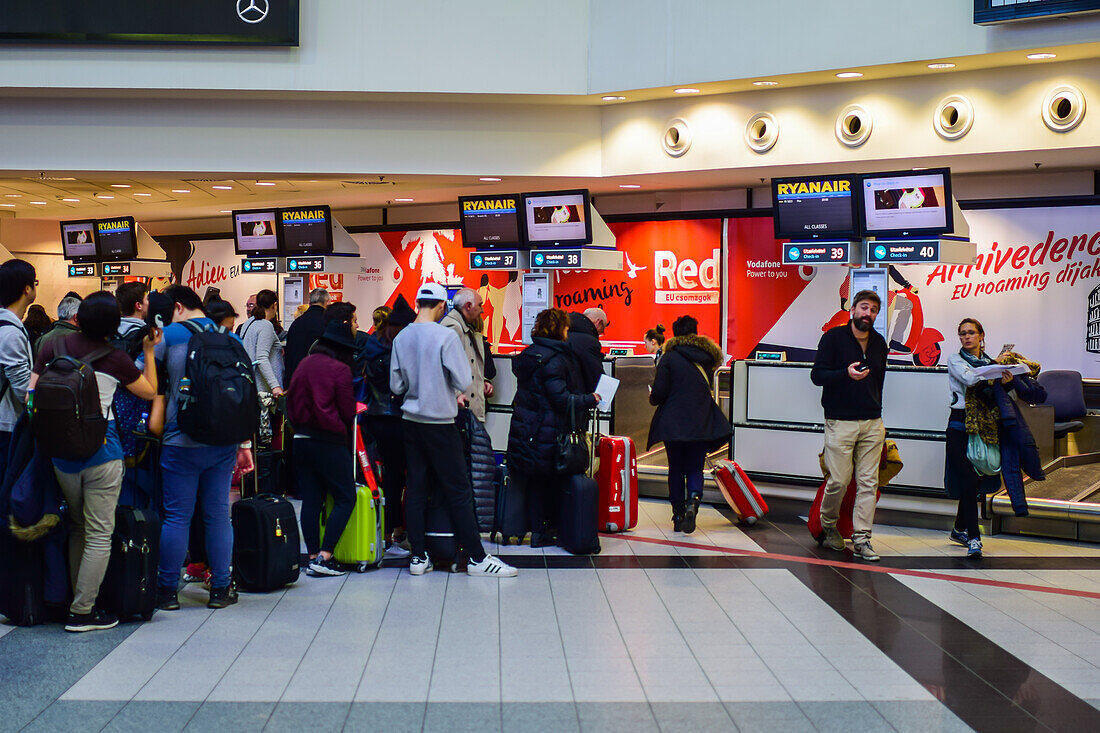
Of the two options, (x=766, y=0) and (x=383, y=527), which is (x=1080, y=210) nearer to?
(x=766, y=0)

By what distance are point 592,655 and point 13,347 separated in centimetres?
304

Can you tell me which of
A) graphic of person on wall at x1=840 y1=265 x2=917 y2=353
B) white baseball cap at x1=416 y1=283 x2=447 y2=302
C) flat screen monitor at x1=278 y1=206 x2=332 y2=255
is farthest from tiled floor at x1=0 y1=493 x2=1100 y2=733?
flat screen monitor at x1=278 y1=206 x2=332 y2=255

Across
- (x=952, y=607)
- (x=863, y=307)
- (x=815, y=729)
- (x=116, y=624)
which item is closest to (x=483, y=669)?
(x=815, y=729)

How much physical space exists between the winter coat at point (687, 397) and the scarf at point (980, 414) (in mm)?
1592

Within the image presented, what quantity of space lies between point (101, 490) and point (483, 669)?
1903 millimetres

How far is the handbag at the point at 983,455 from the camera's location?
706cm

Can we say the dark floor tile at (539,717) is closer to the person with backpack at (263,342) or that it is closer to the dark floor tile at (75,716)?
the dark floor tile at (75,716)

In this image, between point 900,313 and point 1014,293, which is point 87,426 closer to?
point 900,313

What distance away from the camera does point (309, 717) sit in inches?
158

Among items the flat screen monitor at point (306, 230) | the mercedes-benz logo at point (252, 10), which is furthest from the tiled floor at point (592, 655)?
the flat screen monitor at point (306, 230)

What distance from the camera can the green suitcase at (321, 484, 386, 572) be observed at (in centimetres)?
643

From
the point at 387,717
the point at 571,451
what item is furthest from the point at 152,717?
the point at 571,451

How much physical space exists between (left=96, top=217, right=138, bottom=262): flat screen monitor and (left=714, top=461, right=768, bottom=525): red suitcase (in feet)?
37.5

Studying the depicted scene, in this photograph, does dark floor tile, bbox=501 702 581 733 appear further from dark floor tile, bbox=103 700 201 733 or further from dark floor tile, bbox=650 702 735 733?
dark floor tile, bbox=103 700 201 733
